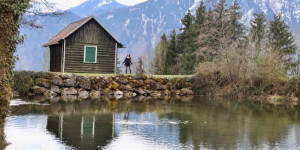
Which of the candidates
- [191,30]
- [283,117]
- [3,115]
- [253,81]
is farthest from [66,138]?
[191,30]

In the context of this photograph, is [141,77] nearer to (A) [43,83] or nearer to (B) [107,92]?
→ (B) [107,92]

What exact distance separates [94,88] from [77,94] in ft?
5.80

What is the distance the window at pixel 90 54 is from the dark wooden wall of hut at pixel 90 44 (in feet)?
0.85

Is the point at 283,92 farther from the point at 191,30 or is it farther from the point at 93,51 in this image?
the point at 191,30

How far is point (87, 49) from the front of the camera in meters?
36.8

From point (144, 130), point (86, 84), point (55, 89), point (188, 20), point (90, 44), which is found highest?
point (188, 20)

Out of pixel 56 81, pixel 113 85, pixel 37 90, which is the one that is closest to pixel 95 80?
pixel 113 85

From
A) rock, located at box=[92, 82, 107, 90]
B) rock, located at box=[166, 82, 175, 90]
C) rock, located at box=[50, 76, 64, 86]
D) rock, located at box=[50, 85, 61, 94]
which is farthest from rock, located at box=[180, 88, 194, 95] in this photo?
rock, located at box=[50, 85, 61, 94]

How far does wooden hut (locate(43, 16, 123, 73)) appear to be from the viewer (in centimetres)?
3620

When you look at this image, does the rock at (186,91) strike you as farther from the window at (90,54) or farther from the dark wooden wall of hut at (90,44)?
the window at (90,54)

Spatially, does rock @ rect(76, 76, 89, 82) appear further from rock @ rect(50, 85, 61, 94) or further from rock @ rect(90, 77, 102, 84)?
rock @ rect(50, 85, 61, 94)

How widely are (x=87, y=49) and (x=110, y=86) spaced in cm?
444

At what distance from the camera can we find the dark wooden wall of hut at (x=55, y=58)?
123 feet

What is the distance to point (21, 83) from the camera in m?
30.7
